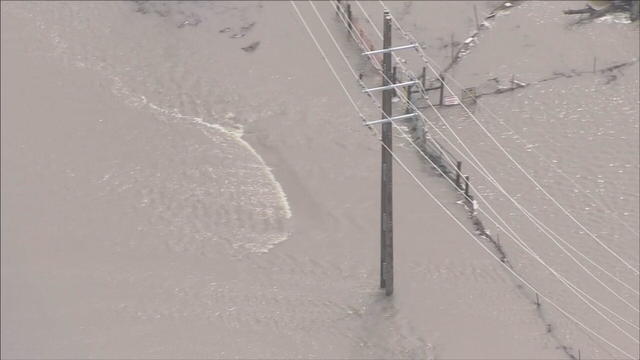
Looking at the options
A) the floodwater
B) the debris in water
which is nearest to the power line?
the floodwater

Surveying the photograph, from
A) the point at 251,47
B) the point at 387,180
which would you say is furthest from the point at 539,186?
the point at 251,47

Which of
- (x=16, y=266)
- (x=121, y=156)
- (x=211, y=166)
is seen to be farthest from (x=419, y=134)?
(x=16, y=266)

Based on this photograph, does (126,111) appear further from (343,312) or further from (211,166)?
(343,312)

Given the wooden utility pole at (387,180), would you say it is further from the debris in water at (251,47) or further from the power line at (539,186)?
the debris in water at (251,47)

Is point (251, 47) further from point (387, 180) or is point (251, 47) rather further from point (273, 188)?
point (387, 180)

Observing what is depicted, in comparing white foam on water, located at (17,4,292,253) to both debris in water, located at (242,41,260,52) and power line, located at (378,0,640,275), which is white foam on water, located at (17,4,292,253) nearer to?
debris in water, located at (242,41,260,52)

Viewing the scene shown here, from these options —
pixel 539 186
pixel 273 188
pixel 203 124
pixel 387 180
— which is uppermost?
pixel 387 180

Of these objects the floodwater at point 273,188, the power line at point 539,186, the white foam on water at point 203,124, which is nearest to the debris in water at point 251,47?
the floodwater at point 273,188
